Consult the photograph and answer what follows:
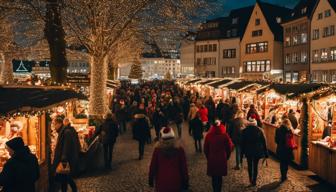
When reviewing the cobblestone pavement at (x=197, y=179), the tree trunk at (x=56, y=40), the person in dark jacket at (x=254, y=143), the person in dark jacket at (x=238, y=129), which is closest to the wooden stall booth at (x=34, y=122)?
the cobblestone pavement at (x=197, y=179)

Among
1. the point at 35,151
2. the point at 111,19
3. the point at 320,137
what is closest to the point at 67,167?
the point at 35,151

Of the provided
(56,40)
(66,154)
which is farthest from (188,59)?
(66,154)

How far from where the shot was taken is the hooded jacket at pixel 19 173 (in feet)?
21.0

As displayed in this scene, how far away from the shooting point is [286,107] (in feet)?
65.6

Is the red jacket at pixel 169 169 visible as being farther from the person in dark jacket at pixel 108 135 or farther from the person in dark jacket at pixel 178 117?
the person in dark jacket at pixel 178 117

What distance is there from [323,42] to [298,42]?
24.2 feet

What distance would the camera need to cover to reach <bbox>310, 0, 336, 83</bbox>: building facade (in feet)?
147

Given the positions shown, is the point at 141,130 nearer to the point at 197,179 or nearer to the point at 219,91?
the point at 197,179

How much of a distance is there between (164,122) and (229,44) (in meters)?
55.7

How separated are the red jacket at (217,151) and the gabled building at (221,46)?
60355 mm

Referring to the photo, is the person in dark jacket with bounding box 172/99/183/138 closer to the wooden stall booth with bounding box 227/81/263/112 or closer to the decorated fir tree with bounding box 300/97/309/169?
the decorated fir tree with bounding box 300/97/309/169

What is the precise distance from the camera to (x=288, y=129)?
39.4ft

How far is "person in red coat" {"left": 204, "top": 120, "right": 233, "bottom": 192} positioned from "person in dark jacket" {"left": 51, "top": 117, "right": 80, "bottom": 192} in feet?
9.62

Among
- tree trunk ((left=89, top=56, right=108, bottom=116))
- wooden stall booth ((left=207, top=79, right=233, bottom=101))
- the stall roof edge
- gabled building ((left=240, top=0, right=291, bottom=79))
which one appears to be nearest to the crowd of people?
the stall roof edge
